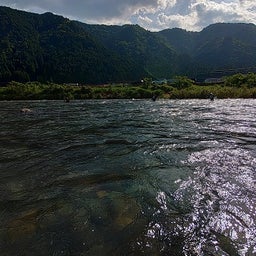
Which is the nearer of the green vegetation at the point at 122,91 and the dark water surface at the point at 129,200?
the dark water surface at the point at 129,200

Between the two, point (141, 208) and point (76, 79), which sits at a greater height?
point (141, 208)

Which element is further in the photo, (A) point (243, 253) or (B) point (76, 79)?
(B) point (76, 79)

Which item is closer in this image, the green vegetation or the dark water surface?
the dark water surface

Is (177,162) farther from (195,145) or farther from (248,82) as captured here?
(248,82)

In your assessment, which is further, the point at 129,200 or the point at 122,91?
the point at 122,91

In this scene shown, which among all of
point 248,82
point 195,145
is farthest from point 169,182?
point 248,82

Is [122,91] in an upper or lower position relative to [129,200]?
lower

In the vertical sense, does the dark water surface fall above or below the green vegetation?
above

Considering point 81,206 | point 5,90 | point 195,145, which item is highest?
point 81,206

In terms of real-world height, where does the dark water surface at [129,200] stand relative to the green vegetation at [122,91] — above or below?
above

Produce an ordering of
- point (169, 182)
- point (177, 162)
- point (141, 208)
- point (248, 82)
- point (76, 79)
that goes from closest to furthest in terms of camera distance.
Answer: point (141, 208) → point (169, 182) → point (177, 162) → point (248, 82) → point (76, 79)

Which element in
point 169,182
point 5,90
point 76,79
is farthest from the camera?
point 76,79

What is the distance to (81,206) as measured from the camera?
6266mm

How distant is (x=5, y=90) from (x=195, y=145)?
303 ft
